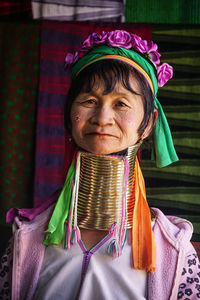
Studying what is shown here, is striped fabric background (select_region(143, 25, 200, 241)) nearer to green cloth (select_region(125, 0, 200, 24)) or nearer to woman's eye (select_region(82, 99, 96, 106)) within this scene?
green cloth (select_region(125, 0, 200, 24))

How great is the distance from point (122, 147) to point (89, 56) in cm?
43

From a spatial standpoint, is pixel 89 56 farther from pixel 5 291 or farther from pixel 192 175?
pixel 192 175

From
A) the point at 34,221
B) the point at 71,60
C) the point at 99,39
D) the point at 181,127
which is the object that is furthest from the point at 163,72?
the point at 181,127

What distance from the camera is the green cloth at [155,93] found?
123 centimetres

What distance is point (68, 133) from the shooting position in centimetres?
134

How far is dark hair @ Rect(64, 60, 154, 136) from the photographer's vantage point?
1.16 meters

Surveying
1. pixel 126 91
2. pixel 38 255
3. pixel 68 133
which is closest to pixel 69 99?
pixel 68 133

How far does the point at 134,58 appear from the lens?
4.02ft

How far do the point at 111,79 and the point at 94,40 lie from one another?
258mm

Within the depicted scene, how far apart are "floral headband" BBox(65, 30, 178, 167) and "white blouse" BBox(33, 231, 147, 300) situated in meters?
0.51

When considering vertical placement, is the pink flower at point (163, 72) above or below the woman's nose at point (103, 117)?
above

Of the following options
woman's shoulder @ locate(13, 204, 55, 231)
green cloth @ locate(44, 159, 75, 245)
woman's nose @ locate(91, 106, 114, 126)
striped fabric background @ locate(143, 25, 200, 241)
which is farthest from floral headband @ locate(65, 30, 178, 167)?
striped fabric background @ locate(143, 25, 200, 241)

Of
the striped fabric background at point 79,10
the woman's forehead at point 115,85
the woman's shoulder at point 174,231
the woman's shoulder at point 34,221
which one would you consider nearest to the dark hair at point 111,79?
the woman's forehead at point 115,85

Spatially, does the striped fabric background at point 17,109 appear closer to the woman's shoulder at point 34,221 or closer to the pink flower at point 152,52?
the woman's shoulder at point 34,221
